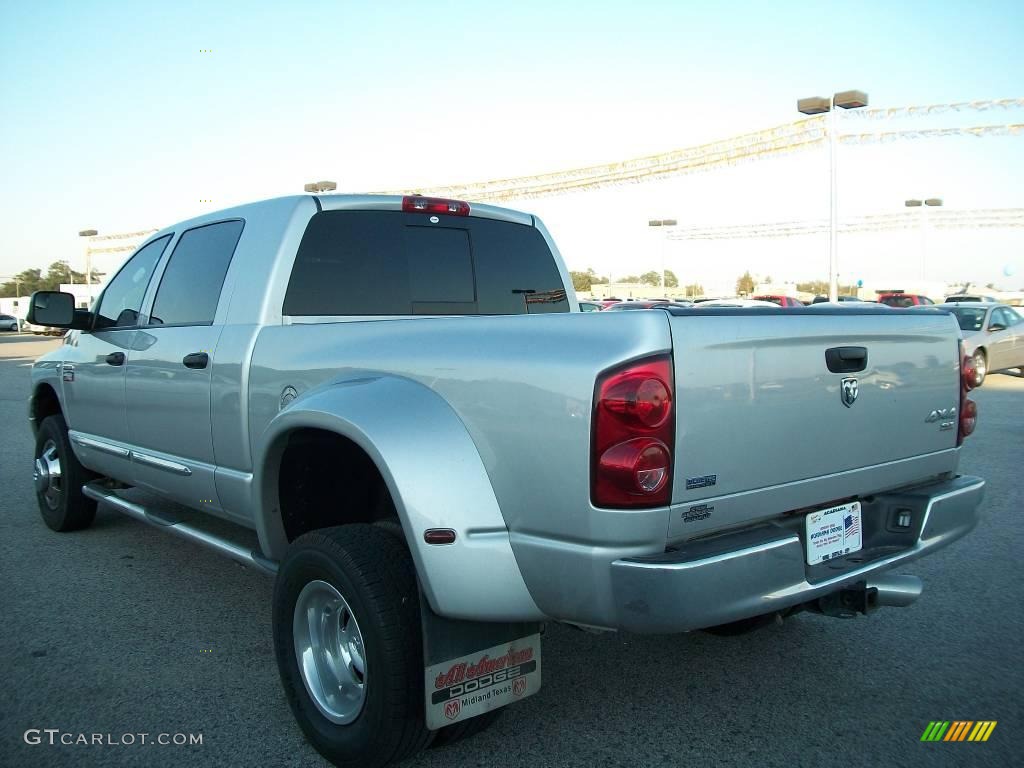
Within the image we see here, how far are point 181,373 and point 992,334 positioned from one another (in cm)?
1674

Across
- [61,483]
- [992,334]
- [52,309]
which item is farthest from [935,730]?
[992,334]

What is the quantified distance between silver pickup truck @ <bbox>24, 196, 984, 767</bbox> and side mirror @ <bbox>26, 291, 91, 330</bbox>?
1289 mm

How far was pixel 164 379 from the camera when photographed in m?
4.15

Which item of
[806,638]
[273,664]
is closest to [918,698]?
[806,638]

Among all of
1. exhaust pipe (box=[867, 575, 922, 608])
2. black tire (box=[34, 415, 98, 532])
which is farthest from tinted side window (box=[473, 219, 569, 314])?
black tire (box=[34, 415, 98, 532])

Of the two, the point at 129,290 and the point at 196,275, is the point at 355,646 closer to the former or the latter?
the point at 196,275

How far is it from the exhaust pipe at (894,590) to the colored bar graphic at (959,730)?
1.46 ft

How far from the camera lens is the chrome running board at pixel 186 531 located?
11.4ft

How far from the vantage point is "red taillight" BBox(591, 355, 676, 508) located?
2275 millimetres

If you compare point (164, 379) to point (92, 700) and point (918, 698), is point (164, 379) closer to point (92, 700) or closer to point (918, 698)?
point (92, 700)

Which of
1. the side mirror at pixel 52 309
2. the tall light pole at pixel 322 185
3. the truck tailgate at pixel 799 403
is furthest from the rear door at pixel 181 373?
the tall light pole at pixel 322 185

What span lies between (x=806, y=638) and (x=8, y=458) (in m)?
8.19

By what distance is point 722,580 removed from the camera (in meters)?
2.32

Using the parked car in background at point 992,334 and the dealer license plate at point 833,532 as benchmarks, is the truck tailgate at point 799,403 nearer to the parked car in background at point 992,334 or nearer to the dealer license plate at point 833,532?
the dealer license plate at point 833,532
